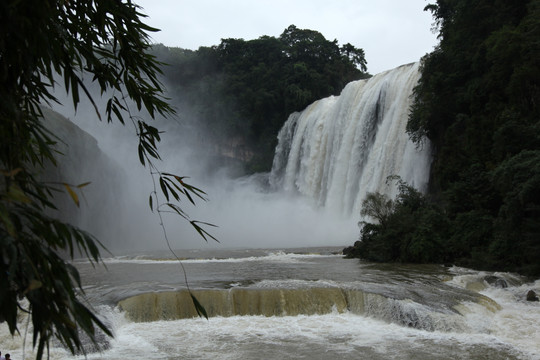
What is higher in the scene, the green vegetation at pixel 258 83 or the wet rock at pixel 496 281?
the green vegetation at pixel 258 83

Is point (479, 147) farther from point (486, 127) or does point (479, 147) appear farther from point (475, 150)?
point (486, 127)

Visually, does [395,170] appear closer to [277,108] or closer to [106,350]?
[106,350]

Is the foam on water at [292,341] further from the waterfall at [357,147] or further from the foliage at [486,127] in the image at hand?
the waterfall at [357,147]

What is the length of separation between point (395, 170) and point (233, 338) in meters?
17.3

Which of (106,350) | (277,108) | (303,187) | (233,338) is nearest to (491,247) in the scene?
(233,338)

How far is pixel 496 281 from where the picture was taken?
12531 millimetres

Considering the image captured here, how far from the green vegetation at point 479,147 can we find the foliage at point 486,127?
34 millimetres

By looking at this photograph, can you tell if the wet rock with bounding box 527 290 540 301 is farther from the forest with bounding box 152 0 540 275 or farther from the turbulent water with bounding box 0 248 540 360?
the forest with bounding box 152 0 540 275

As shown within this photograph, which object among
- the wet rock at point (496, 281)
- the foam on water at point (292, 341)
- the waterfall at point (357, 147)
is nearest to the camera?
the foam on water at point (292, 341)

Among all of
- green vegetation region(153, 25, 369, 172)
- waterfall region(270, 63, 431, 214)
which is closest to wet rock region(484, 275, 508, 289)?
waterfall region(270, 63, 431, 214)

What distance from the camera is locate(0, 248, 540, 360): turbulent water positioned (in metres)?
8.09

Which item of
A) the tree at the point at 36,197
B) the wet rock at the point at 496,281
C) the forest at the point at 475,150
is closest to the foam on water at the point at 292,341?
the wet rock at the point at 496,281

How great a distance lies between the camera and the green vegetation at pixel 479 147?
14117 millimetres

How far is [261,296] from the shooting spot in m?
10.5
